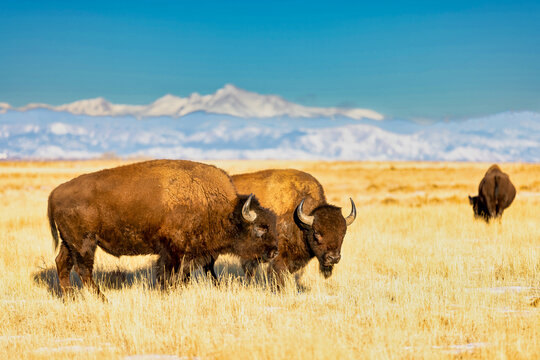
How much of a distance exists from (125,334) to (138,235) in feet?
8.05

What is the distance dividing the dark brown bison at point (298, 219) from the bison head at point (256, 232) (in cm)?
33

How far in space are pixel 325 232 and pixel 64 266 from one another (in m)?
4.25

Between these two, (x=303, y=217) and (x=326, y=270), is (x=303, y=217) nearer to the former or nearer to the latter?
(x=303, y=217)

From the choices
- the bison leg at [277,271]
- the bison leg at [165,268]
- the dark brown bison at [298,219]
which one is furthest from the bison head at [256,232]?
the bison leg at [165,268]

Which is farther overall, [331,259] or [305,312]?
[331,259]

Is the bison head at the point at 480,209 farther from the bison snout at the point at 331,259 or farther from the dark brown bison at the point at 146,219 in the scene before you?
the dark brown bison at the point at 146,219

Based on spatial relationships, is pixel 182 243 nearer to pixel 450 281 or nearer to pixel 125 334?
pixel 125 334

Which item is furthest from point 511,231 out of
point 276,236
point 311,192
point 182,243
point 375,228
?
point 182,243

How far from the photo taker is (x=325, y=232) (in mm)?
8250

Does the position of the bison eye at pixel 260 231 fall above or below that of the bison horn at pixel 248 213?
below

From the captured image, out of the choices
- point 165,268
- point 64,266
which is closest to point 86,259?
point 64,266

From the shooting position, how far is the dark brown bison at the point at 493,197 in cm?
1769

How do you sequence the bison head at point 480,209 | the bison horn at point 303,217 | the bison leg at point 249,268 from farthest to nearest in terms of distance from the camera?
the bison head at point 480,209, the bison leg at point 249,268, the bison horn at point 303,217

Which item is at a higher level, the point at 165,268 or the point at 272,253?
the point at 272,253
